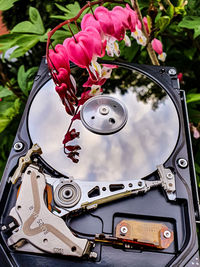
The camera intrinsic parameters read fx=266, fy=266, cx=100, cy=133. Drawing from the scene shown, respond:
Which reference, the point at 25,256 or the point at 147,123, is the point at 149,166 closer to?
the point at 147,123

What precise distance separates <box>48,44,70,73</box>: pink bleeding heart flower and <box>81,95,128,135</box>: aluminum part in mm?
213

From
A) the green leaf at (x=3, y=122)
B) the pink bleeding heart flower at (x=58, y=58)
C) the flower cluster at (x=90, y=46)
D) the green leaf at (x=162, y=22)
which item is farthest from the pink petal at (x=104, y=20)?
the green leaf at (x=3, y=122)

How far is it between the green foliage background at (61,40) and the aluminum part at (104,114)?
27cm

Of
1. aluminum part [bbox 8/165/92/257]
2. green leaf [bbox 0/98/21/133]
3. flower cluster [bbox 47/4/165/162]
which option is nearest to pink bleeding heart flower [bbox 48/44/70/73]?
flower cluster [bbox 47/4/165/162]

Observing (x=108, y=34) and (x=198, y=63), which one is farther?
(x=198, y=63)

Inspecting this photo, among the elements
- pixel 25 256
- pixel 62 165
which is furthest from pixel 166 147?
pixel 25 256

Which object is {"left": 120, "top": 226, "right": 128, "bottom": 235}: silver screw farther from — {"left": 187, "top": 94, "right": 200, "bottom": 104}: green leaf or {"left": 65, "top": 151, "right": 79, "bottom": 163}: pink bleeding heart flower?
{"left": 187, "top": 94, "right": 200, "bottom": 104}: green leaf

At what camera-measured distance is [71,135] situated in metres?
0.88

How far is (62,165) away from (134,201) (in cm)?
24

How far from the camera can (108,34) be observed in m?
0.78

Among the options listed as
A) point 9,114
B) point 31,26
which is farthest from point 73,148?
point 31,26

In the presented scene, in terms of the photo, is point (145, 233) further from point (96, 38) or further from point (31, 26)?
point (31, 26)

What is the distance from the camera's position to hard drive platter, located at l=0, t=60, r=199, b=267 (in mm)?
649

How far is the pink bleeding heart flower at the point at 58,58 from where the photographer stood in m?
0.75
